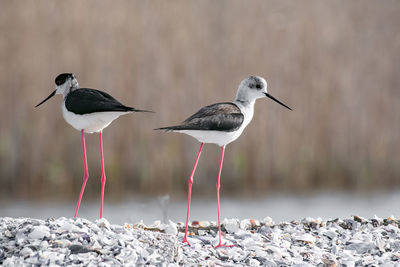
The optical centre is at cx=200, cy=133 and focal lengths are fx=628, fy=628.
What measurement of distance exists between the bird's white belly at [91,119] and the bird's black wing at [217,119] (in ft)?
1.05

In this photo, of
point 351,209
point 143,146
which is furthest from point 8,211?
point 351,209

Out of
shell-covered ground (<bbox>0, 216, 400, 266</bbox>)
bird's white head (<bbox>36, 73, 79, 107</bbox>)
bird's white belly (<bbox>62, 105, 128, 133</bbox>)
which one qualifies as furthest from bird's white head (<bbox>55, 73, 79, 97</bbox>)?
shell-covered ground (<bbox>0, 216, 400, 266</bbox>)

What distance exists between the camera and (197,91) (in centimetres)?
482

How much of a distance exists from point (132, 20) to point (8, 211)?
1717 mm

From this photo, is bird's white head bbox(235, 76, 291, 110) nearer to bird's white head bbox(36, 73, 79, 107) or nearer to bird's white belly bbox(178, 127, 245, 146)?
bird's white belly bbox(178, 127, 245, 146)

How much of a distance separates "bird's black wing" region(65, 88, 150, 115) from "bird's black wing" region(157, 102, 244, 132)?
284mm

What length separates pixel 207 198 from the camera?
4.95m

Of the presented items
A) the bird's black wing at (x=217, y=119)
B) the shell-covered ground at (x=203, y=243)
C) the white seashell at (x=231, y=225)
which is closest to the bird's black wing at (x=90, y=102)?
the bird's black wing at (x=217, y=119)

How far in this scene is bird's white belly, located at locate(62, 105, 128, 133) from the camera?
2604mm

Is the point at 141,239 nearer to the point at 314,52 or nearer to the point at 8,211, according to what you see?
the point at 8,211

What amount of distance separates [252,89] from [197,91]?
204 centimetres

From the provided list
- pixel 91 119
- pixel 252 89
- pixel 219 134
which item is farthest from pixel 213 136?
pixel 91 119

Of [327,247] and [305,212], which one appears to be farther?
[305,212]

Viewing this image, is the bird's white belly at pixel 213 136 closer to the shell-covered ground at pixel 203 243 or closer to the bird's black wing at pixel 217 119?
the bird's black wing at pixel 217 119
